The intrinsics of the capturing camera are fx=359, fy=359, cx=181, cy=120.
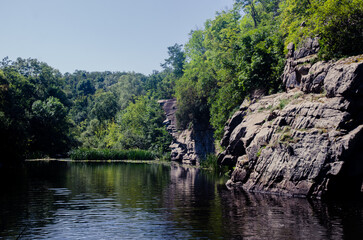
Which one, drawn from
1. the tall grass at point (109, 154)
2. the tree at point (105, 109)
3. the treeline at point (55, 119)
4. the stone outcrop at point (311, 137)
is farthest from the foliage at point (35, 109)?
the stone outcrop at point (311, 137)

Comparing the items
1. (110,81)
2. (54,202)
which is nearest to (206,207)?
(54,202)

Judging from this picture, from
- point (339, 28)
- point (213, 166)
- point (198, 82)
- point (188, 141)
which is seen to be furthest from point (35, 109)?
point (339, 28)

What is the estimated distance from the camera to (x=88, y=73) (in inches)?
7490

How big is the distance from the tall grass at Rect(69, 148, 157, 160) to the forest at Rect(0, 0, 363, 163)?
341 cm

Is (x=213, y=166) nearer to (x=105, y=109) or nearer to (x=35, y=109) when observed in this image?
(x=35, y=109)

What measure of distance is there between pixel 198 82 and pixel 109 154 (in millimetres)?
22310

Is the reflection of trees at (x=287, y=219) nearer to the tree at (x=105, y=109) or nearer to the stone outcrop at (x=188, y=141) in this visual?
the stone outcrop at (x=188, y=141)

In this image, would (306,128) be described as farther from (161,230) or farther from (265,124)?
(161,230)

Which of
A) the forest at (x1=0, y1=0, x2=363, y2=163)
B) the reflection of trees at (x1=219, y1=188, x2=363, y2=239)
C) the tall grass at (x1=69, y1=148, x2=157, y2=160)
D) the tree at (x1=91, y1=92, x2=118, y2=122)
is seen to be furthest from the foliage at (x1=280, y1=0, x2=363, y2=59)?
the tree at (x1=91, y1=92, x2=118, y2=122)

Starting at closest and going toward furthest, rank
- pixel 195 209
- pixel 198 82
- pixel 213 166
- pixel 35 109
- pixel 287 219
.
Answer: pixel 287 219 → pixel 195 209 → pixel 213 166 → pixel 198 82 → pixel 35 109

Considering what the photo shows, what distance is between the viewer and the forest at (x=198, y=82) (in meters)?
28.2

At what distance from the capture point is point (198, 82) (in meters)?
57.6

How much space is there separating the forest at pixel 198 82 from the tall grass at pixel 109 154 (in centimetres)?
341

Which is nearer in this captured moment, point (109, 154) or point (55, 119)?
point (109, 154)
